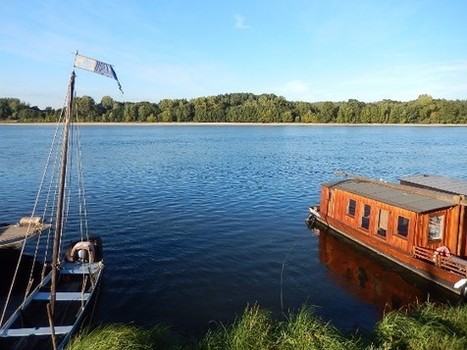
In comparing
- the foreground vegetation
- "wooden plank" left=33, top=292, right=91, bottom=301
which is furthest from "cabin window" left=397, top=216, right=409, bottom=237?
"wooden plank" left=33, top=292, right=91, bottom=301

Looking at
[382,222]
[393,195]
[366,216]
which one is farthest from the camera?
[366,216]

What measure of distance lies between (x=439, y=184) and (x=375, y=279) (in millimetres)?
9841

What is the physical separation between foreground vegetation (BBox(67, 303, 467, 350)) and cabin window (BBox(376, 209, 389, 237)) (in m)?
13.0

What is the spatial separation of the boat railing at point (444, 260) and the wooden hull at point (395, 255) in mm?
259

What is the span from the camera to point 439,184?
102 feet

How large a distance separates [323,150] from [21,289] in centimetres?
8256

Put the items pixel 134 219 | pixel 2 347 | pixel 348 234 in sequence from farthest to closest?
pixel 134 219 < pixel 348 234 < pixel 2 347

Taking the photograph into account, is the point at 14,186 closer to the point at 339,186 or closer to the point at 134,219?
the point at 134,219

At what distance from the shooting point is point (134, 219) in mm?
37031

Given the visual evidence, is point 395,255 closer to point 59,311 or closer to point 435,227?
point 435,227

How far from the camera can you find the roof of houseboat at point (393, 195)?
25.7 metres

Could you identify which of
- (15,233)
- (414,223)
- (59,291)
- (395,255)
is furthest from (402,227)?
(15,233)

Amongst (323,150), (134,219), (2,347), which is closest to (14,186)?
(134,219)

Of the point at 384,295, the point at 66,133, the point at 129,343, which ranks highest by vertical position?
the point at 66,133
